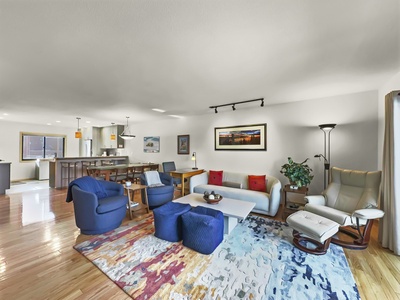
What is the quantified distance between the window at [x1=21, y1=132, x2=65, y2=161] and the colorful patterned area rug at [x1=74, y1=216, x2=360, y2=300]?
8.11 m

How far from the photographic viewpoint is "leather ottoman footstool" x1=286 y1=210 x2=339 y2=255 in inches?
86.9

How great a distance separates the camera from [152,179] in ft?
14.3

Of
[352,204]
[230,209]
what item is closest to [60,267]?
[230,209]

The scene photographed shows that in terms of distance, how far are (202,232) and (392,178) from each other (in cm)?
264

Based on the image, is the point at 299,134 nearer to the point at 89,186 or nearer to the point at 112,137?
the point at 89,186

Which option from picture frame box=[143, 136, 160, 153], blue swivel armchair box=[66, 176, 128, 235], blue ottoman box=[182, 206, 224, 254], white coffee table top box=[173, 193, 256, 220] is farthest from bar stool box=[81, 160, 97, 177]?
blue ottoman box=[182, 206, 224, 254]

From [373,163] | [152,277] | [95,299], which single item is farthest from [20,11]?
[373,163]

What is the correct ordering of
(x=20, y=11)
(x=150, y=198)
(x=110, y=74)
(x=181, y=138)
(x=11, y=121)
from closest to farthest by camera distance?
(x=20, y=11) < (x=110, y=74) < (x=150, y=198) < (x=181, y=138) < (x=11, y=121)

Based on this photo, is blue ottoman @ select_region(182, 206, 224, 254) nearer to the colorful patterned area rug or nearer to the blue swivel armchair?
the colorful patterned area rug

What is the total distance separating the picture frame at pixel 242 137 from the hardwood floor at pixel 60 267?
2.75 metres

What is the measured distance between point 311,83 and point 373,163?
211cm

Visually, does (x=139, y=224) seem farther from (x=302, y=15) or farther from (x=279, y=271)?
(x=302, y=15)

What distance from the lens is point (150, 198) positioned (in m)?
3.98

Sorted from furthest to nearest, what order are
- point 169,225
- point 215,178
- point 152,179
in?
point 215,178 → point 152,179 → point 169,225
